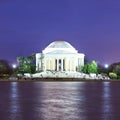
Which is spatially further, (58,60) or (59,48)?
(59,48)

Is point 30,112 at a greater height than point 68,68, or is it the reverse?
point 68,68

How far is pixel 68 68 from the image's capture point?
15538 cm

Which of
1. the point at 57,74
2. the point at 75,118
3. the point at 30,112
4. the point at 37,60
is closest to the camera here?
the point at 75,118

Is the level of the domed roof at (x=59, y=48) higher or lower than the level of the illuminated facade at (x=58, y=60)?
higher

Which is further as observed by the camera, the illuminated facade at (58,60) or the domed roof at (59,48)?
the domed roof at (59,48)

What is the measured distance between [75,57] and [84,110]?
130 metres

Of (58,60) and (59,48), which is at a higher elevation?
(59,48)

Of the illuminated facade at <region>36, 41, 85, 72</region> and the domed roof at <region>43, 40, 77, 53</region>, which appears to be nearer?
the illuminated facade at <region>36, 41, 85, 72</region>

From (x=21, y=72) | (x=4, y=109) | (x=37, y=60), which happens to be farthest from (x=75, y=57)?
(x=4, y=109)

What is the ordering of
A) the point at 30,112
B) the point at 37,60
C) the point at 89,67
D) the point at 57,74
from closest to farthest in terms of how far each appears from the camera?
the point at 30,112 < the point at 57,74 < the point at 89,67 < the point at 37,60

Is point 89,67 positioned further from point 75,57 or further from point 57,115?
point 57,115

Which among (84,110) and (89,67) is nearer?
(84,110)

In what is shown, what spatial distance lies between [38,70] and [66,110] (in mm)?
129937

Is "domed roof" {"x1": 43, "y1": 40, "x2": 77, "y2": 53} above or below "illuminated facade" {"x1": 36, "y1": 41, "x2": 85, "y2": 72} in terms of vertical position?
above
